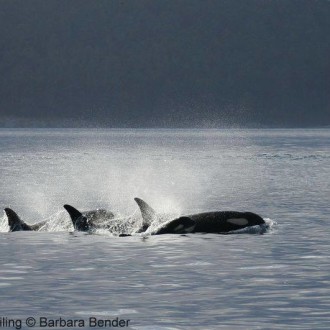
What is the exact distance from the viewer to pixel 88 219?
114ft

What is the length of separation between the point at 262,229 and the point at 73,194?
942 inches

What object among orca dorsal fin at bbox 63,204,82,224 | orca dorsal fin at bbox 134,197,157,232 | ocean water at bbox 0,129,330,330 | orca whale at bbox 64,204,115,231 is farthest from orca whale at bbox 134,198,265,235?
orca dorsal fin at bbox 63,204,82,224

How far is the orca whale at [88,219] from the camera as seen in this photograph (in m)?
34.3

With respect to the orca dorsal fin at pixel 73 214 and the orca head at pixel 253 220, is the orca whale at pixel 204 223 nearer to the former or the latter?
the orca head at pixel 253 220

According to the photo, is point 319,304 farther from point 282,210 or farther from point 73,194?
point 73,194

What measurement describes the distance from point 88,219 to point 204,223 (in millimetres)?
3511

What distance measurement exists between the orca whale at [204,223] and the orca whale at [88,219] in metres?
1.64

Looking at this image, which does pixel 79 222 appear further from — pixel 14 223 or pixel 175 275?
pixel 175 275

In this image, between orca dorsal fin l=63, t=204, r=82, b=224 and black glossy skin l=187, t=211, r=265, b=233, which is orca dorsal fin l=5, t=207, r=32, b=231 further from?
black glossy skin l=187, t=211, r=265, b=233

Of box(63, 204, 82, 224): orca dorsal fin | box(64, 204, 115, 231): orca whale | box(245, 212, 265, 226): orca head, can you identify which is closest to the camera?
box(245, 212, 265, 226): orca head

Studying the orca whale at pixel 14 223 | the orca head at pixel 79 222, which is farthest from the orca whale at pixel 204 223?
the orca whale at pixel 14 223

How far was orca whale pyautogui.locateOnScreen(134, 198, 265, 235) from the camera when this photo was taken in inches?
1299

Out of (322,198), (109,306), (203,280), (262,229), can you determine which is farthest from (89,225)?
(322,198)

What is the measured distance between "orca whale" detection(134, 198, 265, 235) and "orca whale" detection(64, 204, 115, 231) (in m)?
1.64
